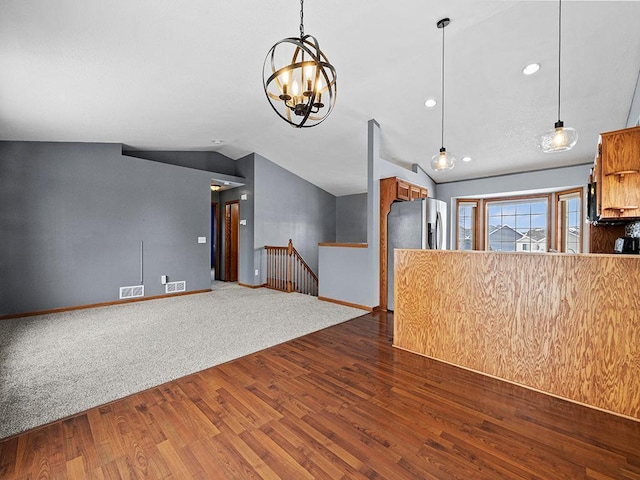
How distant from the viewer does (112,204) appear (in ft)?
16.1

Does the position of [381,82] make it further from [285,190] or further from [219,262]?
[219,262]

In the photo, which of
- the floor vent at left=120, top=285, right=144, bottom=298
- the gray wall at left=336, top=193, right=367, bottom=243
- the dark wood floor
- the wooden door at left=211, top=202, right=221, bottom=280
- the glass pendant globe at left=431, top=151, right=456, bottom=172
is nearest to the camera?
the dark wood floor

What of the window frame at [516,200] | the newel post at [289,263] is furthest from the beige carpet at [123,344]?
the window frame at [516,200]

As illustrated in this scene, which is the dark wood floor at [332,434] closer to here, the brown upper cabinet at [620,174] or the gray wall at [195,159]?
the brown upper cabinet at [620,174]

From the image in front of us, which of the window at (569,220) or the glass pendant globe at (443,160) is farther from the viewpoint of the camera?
the window at (569,220)

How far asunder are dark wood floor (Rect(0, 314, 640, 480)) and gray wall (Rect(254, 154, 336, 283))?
15.1 ft

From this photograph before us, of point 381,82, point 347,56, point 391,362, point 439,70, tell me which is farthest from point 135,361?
point 439,70

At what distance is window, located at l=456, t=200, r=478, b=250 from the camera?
691cm

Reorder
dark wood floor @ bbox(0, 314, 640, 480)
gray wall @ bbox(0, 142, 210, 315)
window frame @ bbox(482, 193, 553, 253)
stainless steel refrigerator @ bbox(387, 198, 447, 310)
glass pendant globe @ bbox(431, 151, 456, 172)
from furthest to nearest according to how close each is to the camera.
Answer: window frame @ bbox(482, 193, 553, 253) → stainless steel refrigerator @ bbox(387, 198, 447, 310) → gray wall @ bbox(0, 142, 210, 315) → glass pendant globe @ bbox(431, 151, 456, 172) → dark wood floor @ bbox(0, 314, 640, 480)

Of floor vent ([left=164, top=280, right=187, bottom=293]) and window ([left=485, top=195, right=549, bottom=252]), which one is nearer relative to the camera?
floor vent ([left=164, top=280, right=187, bottom=293])

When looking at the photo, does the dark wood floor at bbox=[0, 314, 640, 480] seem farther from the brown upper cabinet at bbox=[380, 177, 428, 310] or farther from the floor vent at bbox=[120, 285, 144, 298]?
the floor vent at bbox=[120, 285, 144, 298]

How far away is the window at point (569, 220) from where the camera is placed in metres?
5.51

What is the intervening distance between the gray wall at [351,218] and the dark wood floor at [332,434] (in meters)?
6.07

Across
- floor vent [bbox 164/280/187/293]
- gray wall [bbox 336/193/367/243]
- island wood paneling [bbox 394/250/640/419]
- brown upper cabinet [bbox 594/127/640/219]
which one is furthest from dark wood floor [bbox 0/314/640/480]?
gray wall [bbox 336/193/367/243]
